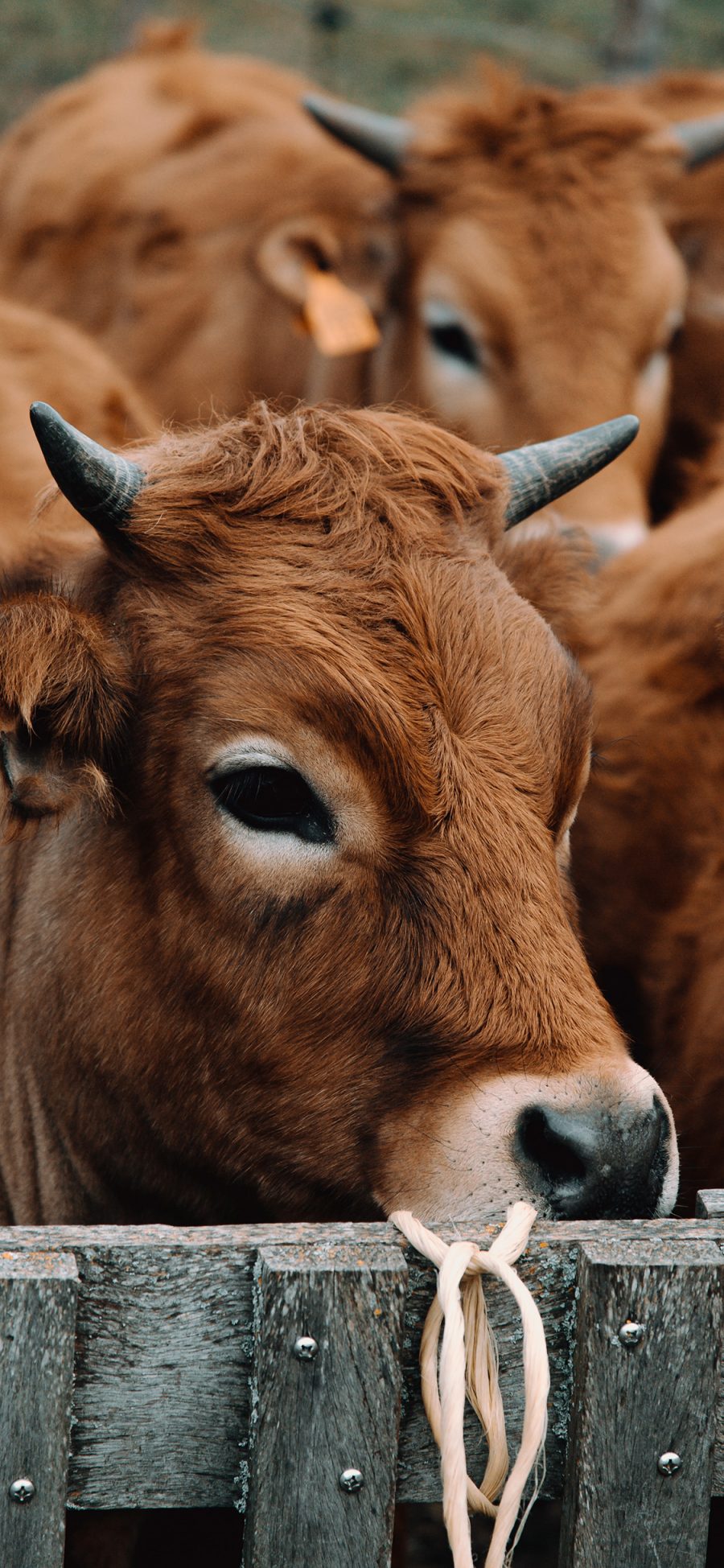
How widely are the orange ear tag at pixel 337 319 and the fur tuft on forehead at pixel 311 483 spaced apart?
4.15 m

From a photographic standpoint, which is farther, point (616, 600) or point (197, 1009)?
point (616, 600)

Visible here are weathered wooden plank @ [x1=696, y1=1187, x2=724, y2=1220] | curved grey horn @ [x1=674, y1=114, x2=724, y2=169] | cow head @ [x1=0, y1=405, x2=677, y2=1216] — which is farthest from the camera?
curved grey horn @ [x1=674, y1=114, x2=724, y2=169]

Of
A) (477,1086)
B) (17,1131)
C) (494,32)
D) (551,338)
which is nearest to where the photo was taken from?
(477,1086)

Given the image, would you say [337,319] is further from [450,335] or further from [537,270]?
[537,270]

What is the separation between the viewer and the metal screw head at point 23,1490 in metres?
1.80

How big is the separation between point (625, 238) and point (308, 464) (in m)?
4.41

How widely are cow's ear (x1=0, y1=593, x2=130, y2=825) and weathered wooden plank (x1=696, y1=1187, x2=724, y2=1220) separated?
116 cm

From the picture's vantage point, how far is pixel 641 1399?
1.91 m

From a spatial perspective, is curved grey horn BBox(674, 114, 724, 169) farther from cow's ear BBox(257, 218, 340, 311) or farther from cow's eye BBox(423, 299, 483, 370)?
cow's ear BBox(257, 218, 340, 311)

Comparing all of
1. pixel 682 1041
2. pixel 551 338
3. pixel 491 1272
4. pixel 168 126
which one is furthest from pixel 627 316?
pixel 491 1272

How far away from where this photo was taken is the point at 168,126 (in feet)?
28.1

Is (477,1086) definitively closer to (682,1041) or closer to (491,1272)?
(491,1272)

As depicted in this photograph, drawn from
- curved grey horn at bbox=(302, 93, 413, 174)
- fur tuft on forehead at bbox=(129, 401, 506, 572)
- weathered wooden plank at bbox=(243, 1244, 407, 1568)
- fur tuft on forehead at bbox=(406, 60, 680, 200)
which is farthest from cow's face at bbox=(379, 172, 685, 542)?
weathered wooden plank at bbox=(243, 1244, 407, 1568)

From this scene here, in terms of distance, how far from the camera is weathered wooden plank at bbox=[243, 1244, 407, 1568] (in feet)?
5.97
